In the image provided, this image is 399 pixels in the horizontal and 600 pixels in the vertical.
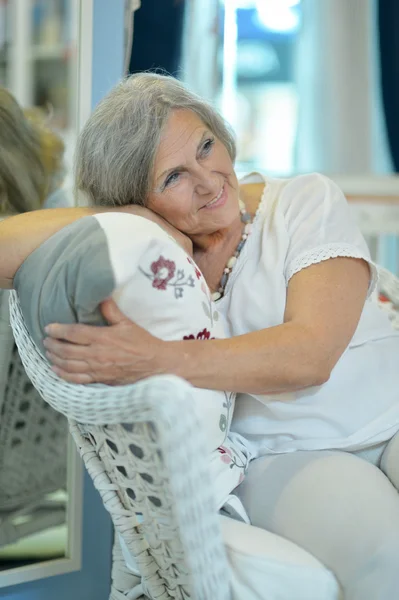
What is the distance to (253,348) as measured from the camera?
1.14 metres

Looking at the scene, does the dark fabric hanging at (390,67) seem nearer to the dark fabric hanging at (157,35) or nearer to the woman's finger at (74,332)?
the dark fabric hanging at (157,35)

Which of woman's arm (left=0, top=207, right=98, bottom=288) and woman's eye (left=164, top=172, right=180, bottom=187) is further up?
woman's eye (left=164, top=172, right=180, bottom=187)

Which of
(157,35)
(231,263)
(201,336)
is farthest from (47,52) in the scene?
(201,336)

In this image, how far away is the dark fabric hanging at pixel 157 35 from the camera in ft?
8.52

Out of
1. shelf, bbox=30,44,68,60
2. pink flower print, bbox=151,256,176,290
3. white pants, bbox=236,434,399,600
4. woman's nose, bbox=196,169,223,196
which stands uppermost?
shelf, bbox=30,44,68,60

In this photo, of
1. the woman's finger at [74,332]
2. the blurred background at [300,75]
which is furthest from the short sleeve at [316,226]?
the blurred background at [300,75]

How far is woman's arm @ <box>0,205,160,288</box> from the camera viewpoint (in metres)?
1.10

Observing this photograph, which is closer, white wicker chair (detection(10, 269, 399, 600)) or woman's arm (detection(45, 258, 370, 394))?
white wicker chair (detection(10, 269, 399, 600))

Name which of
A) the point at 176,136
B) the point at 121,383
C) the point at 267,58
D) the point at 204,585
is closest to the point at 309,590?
the point at 204,585

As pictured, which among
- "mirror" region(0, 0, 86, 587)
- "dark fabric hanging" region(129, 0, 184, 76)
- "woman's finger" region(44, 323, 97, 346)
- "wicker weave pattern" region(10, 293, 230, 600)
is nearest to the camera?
"wicker weave pattern" region(10, 293, 230, 600)

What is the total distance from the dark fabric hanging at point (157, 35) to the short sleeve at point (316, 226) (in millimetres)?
1284

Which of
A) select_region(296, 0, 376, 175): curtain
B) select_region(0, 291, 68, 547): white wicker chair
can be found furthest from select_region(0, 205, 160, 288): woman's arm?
select_region(296, 0, 376, 175): curtain

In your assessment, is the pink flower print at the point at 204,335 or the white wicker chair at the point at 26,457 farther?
the white wicker chair at the point at 26,457

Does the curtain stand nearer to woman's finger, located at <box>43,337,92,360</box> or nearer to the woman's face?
the woman's face
